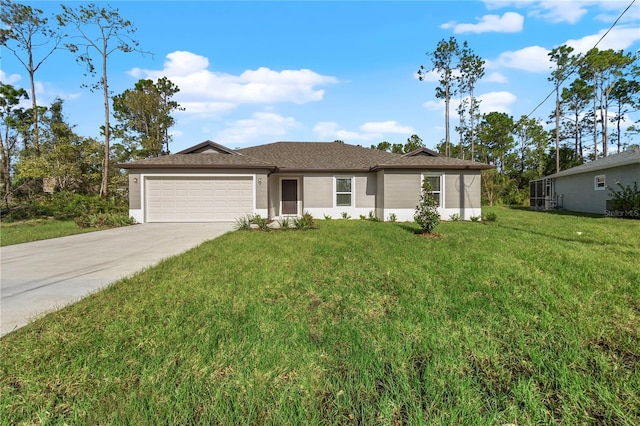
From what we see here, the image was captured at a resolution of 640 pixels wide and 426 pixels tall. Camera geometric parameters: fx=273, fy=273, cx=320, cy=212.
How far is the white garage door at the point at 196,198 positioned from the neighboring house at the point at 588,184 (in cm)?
1867

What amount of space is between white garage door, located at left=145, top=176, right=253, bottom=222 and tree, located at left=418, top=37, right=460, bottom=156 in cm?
1888

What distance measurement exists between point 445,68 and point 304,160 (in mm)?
17858

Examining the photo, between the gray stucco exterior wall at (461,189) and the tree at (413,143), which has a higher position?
the tree at (413,143)

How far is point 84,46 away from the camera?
17500 mm

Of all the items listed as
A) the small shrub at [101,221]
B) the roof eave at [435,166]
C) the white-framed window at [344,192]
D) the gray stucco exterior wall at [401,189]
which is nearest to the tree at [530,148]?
the roof eave at [435,166]

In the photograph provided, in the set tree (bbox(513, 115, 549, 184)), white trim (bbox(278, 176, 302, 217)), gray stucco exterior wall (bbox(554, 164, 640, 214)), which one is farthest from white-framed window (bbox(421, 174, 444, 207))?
tree (bbox(513, 115, 549, 184))

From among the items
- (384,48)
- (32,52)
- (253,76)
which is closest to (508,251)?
(384,48)

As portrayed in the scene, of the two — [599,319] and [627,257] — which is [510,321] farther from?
[627,257]

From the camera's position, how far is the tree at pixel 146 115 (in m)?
26.1

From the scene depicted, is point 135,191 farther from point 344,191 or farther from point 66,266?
point 344,191

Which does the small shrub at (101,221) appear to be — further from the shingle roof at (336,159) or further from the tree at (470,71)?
the tree at (470,71)

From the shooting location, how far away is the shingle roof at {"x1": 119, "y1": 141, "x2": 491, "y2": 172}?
41.2ft

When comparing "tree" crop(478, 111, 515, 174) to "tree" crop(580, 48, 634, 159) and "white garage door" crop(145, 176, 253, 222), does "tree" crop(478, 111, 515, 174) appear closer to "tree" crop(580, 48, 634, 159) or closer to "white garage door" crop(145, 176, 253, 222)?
"tree" crop(580, 48, 634, 159)

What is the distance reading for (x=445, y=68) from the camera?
2436 cm
